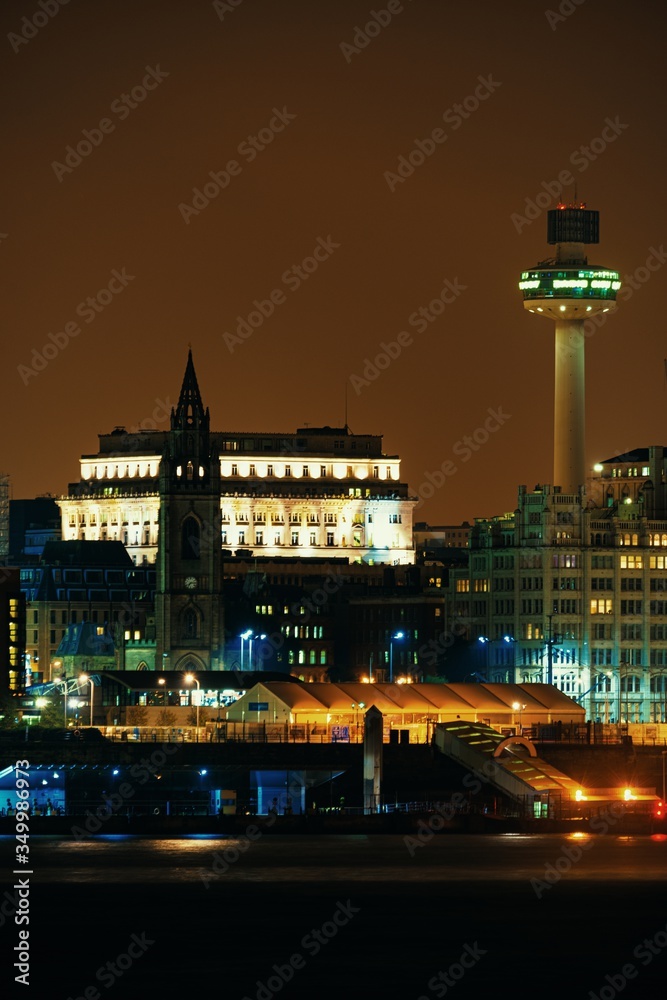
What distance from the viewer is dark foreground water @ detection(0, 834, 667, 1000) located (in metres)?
135

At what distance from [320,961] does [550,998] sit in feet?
49.6

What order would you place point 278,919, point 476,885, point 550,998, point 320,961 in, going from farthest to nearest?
point 476,885 < point 278,919 < point 320,961 < point 550,998

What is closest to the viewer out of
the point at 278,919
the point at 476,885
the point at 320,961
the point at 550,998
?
the point at 550,998

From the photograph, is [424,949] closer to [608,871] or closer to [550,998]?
[550,998]

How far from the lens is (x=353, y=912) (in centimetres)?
15900

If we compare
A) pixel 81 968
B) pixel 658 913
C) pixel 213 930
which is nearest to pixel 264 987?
pixel 81 968

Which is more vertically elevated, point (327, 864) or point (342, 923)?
point (327, 864)

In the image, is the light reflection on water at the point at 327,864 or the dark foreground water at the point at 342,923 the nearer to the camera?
the dark foreground water at the point at 342,923

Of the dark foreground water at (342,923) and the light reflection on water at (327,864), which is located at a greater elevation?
the light reflection on water at (327,864)

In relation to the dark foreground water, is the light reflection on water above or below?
above

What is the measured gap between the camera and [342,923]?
15462 cm

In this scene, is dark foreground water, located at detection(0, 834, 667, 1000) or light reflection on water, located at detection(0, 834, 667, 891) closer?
dark foreground water, located at detection(0, 834, 667, 1000)

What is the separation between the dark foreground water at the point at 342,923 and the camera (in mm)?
134750

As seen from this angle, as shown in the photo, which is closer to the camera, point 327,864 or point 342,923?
point 342,923
